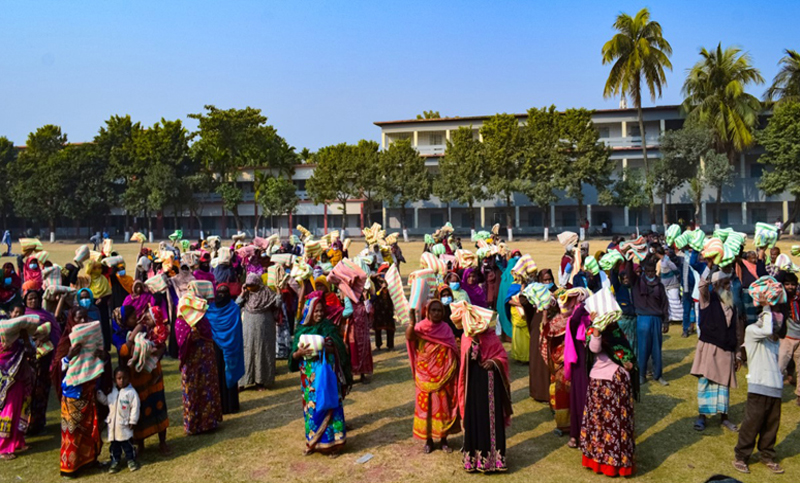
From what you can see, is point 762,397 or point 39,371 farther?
point 39,371

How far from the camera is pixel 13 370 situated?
19.1ft

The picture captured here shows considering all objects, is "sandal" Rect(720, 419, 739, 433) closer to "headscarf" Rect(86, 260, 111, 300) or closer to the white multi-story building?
"headscarf" Rect(86, 260, 111, 300)

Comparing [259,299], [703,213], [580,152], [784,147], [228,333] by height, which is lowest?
[228,333]

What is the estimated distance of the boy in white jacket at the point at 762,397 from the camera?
523 centimetres

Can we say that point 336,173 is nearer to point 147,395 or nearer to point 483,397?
point 147,395

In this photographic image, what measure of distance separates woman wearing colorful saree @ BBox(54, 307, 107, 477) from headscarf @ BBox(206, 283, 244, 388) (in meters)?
1.74

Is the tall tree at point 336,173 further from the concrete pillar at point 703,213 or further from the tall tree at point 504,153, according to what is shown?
the concrete pillar at point 703,213

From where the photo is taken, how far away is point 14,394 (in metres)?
5.84

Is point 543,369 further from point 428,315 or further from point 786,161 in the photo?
point 786,161

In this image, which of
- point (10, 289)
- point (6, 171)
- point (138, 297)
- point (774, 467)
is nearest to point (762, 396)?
point (774, 467)

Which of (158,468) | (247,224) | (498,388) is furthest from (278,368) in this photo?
(247,224)

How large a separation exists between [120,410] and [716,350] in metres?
5.85

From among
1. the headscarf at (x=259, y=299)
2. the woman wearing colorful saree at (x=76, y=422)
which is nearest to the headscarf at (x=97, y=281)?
the headscarf at (x=259, y=299)

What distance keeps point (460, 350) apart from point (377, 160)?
3929cm
